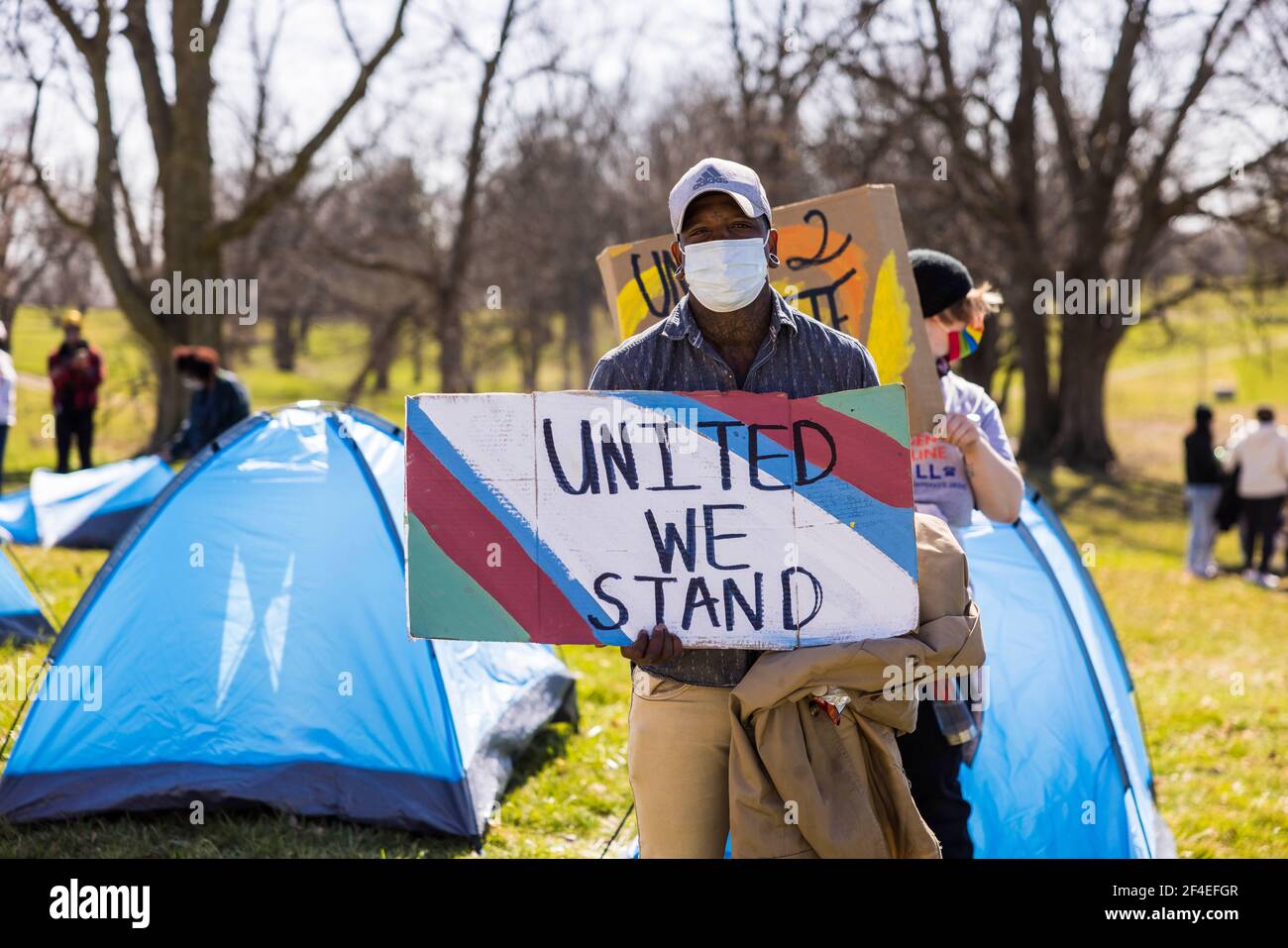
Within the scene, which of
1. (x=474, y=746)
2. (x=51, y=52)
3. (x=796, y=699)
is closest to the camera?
(x=796, y=699)

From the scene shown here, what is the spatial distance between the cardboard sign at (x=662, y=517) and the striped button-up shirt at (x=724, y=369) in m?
0.08

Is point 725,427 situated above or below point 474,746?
above

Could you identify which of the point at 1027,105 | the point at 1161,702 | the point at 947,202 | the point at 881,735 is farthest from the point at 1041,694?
the point at 1027,105

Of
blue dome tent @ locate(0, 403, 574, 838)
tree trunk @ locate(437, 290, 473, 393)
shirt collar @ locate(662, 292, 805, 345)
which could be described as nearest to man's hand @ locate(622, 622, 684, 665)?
shirt collar @ locate(662, 292, 805, 345)

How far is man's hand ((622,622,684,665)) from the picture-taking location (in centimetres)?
253

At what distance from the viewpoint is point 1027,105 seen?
68.5 feet

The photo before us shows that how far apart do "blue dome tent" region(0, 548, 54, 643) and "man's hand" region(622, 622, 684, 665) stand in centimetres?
513

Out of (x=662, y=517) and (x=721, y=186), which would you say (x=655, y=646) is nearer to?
(x=662, y=517)

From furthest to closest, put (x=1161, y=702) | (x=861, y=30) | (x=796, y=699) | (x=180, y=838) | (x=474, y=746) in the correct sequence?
(x=861, y=30) < (x=1161, y=702) < (x=474, y=746) < (x=180, y=838) < (x=796, y=699)

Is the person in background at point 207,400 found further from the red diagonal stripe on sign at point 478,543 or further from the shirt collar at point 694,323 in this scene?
the shirt collar at point 694,323

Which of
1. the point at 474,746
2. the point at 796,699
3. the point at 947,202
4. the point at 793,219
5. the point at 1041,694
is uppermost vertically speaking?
the point at 947,202

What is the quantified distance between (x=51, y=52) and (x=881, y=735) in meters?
13.9

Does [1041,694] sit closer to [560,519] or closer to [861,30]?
[560,519]

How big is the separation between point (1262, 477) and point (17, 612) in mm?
12161
